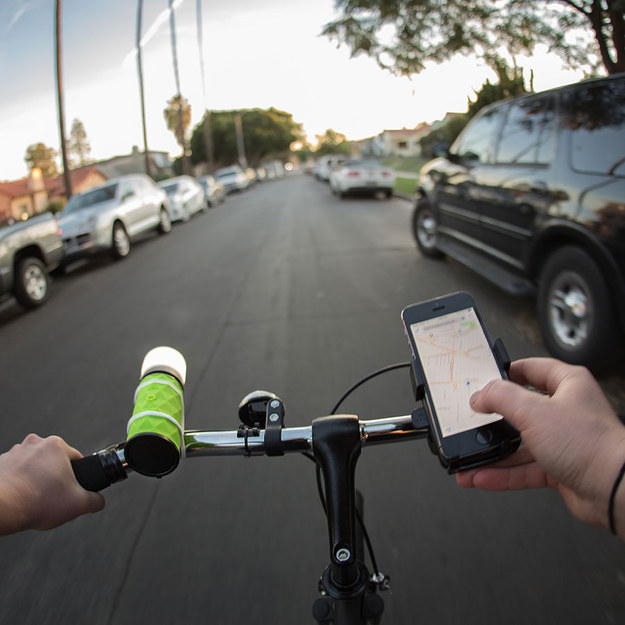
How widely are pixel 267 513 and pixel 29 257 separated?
23.0 ft

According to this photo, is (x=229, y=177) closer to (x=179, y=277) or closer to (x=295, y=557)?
(x=179, y=277)

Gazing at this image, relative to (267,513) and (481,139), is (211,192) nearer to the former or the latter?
(481,139)

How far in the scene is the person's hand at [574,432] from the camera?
95 centimetres

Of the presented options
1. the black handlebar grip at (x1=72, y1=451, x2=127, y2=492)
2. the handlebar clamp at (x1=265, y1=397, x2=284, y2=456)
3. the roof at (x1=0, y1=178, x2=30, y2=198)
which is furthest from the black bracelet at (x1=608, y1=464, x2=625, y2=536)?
the roof at (x1=0, y1=178, x2=30, y2=198)

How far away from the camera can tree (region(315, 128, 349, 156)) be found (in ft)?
439

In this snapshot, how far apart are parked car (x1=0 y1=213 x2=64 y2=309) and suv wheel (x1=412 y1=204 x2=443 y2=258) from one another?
19.5 feet

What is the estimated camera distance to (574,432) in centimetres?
100

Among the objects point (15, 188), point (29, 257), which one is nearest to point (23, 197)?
point (15, 188)

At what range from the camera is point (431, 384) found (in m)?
1.17

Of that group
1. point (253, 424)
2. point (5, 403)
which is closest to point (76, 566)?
point (253, 424)

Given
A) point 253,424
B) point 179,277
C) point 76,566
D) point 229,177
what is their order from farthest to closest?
1. point 229,177
2. point 179,277
3. point 76,566
4. point 253,424

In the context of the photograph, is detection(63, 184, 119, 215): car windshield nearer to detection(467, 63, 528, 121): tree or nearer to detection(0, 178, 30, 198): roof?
detection(0, 178, 30, 198): roof

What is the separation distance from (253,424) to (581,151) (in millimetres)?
3636

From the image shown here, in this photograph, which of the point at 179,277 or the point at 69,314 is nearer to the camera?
the point at 69,314
